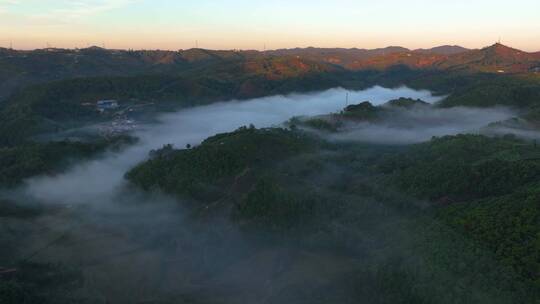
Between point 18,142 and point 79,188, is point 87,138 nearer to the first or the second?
point 18,142

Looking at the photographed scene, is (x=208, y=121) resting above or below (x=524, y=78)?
below

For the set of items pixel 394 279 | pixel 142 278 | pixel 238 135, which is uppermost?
pixel 238 135

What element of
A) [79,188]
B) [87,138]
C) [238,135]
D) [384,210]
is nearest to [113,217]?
[79,188]

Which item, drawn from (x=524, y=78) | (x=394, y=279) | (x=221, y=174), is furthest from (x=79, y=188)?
(x=524, y=78)

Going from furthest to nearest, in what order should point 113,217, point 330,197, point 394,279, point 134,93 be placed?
1. point 134,93
2. point 113,217
3. point 330,197
4. point 394,279

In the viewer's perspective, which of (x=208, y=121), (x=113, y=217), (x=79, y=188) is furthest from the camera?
(x=208, y=121)

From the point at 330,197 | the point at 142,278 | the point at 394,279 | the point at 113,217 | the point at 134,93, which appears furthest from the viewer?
the point at 134,93

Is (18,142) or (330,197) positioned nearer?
(330,197)

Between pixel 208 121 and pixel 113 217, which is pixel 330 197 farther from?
pixel 208 121

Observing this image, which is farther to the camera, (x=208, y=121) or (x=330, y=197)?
Result: (x=208, y=121)
